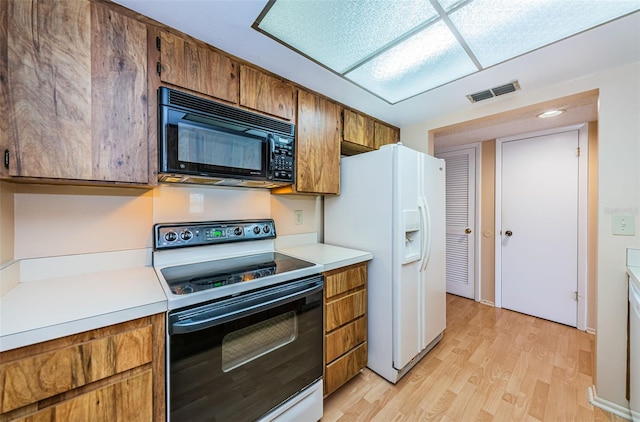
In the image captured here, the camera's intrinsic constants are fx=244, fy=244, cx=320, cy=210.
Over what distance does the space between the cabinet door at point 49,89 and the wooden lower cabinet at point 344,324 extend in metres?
1.37

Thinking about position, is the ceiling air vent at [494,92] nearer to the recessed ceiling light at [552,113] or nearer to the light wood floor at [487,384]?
the recessed ceiling light at [552,113]

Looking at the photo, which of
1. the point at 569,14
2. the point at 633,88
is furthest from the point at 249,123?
the point at 633,88

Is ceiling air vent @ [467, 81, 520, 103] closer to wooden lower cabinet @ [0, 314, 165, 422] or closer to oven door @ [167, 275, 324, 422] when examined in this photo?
oven door @ [167, 275, 324, 422]

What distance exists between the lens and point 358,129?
7.41 feet

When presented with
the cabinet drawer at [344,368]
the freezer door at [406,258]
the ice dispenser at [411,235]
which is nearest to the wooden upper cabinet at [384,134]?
the freezer door at [406,258]

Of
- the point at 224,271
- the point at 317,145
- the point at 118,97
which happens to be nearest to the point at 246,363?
the point at 224,271

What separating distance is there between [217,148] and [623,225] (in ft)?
8.12

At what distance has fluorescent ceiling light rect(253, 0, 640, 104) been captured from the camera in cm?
110

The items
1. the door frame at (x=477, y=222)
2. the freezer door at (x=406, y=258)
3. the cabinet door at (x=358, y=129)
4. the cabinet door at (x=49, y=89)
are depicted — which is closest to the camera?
the cabinet door at (x=49, y=89)

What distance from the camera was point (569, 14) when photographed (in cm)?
113

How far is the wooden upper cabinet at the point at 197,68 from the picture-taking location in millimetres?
1230

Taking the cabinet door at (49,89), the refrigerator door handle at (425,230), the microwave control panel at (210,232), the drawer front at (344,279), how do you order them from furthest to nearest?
the refrigerator door handle at (425,230), the drawer front at (344,279), the microwave control panel at (210,232), the cabinet door at (49,89)

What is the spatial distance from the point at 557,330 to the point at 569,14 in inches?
112

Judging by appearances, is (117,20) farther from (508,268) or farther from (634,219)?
(508,268)
